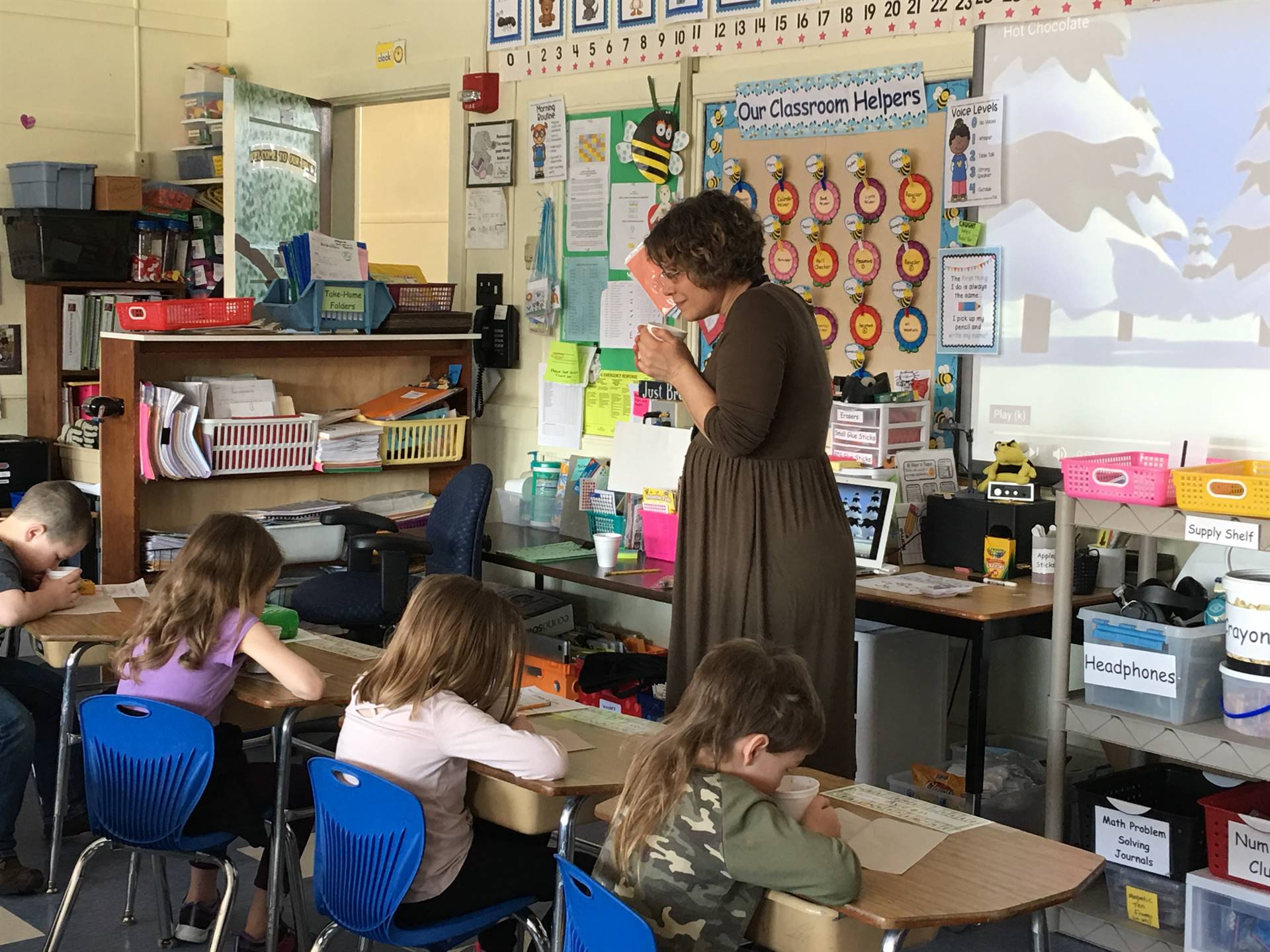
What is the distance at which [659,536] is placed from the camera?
14.3 ft

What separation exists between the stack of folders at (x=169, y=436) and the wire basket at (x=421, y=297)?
0.91 metres

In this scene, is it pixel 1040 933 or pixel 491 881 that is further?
pixel 491 881

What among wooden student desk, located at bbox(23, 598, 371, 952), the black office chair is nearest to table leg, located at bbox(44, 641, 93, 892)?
wooden student desk, located at bbox(23, 598, 371, 952)

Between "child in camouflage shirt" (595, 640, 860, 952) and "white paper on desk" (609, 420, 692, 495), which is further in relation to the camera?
"white paper on desk" (609, 420, 692, 495)

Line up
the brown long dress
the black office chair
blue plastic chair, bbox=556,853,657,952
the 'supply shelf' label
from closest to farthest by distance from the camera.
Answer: blue plastic chair, bbox=556,853,657,952 → the brown long dress → the 'supply shelf' label → the black office chair

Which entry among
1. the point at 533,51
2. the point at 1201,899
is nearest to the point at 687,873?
the point at 1201,899

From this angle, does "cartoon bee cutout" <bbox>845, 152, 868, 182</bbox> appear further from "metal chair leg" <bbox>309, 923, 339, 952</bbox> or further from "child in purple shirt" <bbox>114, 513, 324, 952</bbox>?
"metal chair leg" <bbox>309, 923, 339, 952</bbox>

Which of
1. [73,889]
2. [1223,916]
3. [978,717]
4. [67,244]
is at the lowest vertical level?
[1223,916]

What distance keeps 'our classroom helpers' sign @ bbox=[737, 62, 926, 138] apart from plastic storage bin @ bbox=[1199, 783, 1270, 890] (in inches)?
80.8

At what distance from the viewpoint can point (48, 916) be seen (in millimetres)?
3330

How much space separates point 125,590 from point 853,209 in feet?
7.72

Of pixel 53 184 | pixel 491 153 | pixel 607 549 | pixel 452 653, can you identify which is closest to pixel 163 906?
pixel 452 653

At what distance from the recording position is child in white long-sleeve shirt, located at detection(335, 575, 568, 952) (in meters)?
2.37

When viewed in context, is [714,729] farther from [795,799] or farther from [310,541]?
[310,541]
